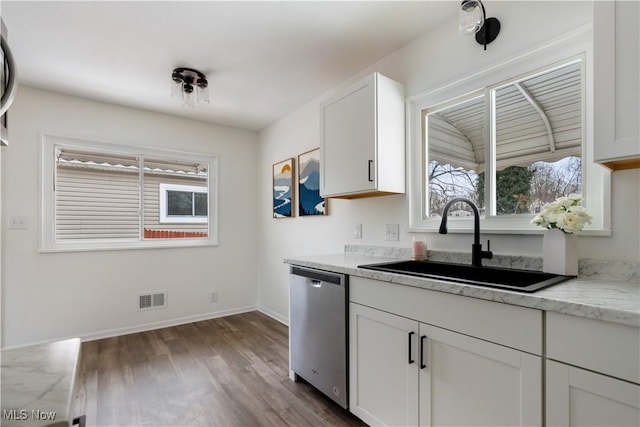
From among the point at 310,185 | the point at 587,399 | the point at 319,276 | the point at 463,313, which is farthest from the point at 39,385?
the point at 310,185

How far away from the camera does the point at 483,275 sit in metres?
1.68

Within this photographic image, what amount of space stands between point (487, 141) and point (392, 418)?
1607 millimetres

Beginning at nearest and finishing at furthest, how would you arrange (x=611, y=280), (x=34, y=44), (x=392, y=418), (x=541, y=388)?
(x=541, y=388) → (x=611, y=280) → (x=392, y=418) → (x=34, y=44)

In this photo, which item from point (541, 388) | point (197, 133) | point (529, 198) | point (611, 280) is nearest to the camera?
point (541, 388)

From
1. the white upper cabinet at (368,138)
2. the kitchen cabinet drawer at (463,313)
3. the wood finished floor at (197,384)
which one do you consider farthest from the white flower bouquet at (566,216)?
the wood finished floor at (197,384)

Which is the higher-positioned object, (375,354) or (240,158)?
(240,158)

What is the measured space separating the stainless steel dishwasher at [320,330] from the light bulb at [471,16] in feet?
4.68

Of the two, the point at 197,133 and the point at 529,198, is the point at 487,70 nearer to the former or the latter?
the point at 529,198

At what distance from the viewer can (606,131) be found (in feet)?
Result: 3.59

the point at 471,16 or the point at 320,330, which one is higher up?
the point at 471,16

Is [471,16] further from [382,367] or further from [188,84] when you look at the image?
[188,84]

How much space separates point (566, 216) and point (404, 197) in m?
1.02

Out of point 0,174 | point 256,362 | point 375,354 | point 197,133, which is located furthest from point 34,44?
point 375,354

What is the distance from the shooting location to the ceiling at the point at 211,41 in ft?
6.00
